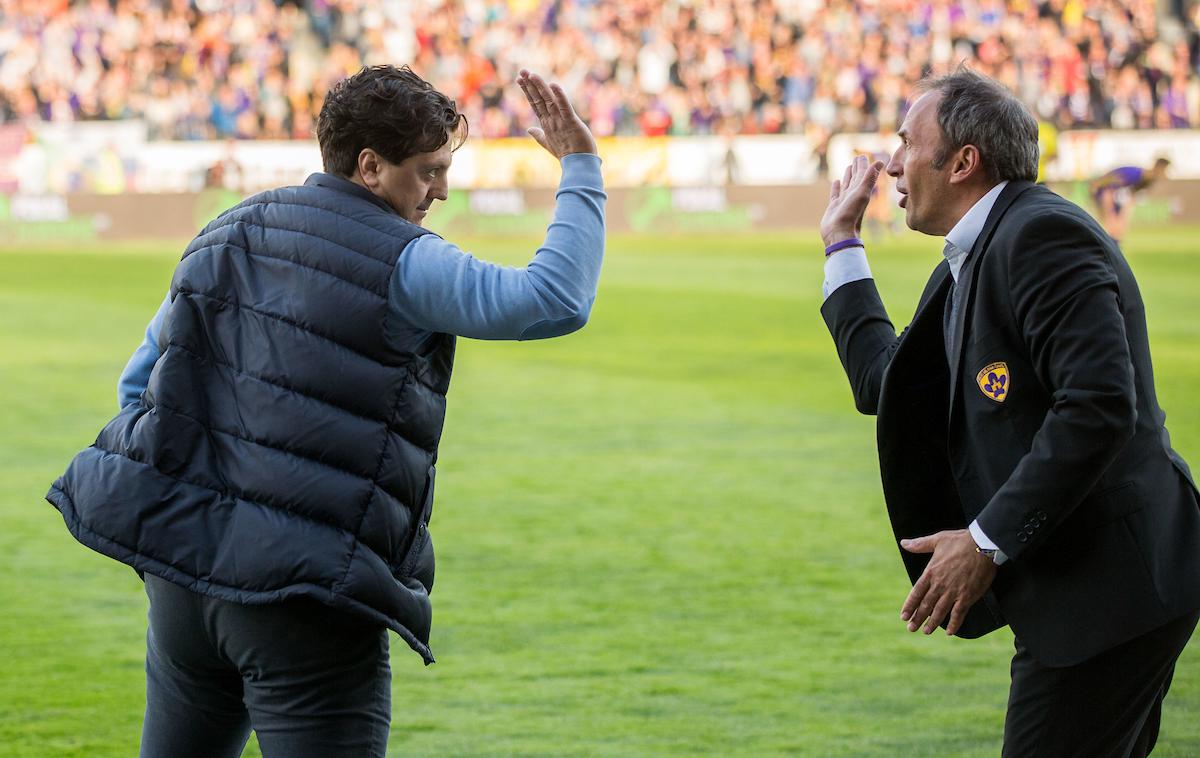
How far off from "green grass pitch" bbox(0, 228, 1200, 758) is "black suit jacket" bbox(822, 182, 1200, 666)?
2203mm

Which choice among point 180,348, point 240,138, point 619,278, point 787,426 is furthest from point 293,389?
point 240,138

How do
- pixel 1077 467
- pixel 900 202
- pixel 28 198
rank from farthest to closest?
pixel 28 198 < pixel 900 202 < pixel 1077 467

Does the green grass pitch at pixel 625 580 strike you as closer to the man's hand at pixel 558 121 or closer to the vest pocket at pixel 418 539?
the vest pocket at pixel 418 539

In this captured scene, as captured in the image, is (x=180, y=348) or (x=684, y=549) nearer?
(x=180, y=348)

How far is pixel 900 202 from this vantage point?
10.4 feet

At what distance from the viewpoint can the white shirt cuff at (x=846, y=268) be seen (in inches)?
134

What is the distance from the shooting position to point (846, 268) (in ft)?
11.2

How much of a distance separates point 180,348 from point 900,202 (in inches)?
54.9

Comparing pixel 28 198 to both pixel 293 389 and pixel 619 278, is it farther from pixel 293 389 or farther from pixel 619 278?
pixel 293 389

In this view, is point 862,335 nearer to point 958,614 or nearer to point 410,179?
point 958,614

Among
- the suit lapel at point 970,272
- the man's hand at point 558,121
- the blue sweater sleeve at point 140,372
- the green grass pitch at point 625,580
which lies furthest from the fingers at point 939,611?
the green grass pitch at point 625,580

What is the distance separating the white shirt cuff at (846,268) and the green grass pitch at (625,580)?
80.1 inches

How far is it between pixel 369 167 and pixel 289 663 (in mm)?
863

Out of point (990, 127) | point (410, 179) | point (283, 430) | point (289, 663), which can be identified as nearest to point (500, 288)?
point (410, 179)
